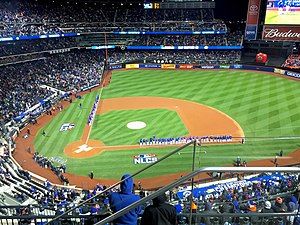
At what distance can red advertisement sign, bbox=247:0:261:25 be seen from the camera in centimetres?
5429

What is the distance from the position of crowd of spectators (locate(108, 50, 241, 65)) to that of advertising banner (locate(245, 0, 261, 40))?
462cm

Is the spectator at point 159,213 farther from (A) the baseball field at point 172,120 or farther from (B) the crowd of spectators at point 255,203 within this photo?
(A) the baseball field at point 172,120

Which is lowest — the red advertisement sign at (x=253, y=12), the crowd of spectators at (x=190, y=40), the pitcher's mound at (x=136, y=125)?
the pitcher's mound at (x=136, y=125)

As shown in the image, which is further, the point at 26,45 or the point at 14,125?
the point at 26,45

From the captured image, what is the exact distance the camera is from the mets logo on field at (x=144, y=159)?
83.6 ft

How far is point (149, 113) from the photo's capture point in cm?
3619

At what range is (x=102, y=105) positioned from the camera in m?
39.4

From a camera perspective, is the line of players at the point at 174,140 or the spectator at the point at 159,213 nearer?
the spectator at the point at 159,213

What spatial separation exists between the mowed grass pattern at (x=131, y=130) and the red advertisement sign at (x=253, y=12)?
2862 cm

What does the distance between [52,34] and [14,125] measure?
1011 inches

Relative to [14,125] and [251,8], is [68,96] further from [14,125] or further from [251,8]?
[251,8]

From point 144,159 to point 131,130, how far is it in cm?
624

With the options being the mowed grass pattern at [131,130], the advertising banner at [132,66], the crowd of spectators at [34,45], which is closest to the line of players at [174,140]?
the mowed grass pattern at [131,130]

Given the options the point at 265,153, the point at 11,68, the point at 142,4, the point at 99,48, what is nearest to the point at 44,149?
the point at 265,153
